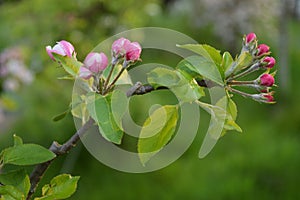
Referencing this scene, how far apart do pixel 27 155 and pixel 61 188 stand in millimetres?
44

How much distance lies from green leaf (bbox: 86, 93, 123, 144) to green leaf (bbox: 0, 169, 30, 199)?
9 cm

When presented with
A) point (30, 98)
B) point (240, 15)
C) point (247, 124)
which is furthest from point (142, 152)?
point (240, 15)

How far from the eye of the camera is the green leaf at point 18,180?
46 cm

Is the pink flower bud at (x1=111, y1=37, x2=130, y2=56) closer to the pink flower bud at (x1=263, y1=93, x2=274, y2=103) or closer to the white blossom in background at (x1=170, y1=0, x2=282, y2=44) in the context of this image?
the pink flower bud at (x1=263, y1=93, x2=274, y2=103)

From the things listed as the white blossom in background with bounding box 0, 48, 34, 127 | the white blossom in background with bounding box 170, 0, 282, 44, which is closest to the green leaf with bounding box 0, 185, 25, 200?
the white blossom in background with bounding box 0, 48, 34, 127

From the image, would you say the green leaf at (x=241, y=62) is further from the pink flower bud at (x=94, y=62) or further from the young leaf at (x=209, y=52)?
the pink flower bud at (x=94, y=62)

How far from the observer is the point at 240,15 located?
4.70 m

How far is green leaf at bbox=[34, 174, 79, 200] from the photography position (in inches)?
18.3

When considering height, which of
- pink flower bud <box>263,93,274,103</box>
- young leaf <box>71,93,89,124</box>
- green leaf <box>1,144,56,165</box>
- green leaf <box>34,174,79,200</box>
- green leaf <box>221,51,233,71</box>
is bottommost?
green leaf <box>34,174,79,200</box>

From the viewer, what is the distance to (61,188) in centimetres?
47

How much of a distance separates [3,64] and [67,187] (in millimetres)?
1684

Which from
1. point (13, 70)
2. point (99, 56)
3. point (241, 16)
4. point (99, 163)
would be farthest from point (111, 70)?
point (241, 16)

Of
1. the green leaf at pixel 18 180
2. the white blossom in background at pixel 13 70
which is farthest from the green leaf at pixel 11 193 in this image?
the white blossom in background at pixel 13 70

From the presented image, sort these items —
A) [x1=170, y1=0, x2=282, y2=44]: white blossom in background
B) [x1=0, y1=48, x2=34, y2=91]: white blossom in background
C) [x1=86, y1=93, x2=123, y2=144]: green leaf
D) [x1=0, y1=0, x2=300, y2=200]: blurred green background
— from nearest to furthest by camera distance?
[x1=86, y1=93, x2=123, y2=144]: green leaf, [x1=0, y1=48, x2=34, y2=91]: white blossom in background, [x1=0, y1=0, x2=300, y2=200]: blurred green background, [x1=170, y1=0, x2=282, y2=44]: white blossom in background
